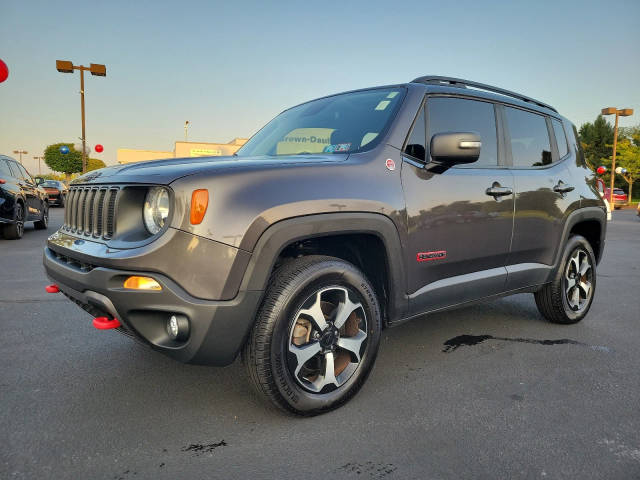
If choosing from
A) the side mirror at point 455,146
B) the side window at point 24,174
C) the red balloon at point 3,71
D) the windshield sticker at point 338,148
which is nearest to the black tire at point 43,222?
the side window at point 24,174

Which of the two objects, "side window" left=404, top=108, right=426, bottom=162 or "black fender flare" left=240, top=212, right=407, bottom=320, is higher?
"side window" left=404, top=108, right=426, bottom=162

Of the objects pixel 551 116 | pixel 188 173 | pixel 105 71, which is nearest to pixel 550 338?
pixel 551 116

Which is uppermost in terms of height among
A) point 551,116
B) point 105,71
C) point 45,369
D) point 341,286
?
point 105,71

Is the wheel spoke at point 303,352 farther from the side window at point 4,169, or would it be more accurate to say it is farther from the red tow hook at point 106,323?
the side window at point 4,169

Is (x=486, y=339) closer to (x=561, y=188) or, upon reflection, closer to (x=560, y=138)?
(x=561, y=188)

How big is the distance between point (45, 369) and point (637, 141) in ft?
190

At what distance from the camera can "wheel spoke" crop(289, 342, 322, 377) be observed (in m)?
2.41

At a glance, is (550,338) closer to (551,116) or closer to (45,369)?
(551,116)

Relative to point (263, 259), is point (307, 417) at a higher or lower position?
lower

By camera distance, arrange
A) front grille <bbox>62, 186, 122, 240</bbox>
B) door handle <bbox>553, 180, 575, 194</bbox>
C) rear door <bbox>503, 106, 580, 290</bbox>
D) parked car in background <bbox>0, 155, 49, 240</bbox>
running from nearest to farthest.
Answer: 1. front grille <bbox>62, 186, 122, 240</bbox>
2. rear door <bbox>503, 106, 580, 290</bbox>
3. door handle <bbox>553, 180, 575, 194</bbox>
4. parked car in background <bbox>0, 155, 49, 240</bbox>

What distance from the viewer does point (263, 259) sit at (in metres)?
2.22

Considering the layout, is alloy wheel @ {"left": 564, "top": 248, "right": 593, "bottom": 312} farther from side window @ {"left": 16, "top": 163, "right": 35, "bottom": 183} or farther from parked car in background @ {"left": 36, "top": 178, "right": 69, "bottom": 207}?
parked car in background @ {"left": 36, "top": 178, "right": 69, "bottom": 207}

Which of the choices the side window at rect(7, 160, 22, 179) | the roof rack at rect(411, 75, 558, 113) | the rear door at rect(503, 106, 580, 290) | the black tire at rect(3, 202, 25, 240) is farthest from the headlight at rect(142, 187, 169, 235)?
the side window at rect(7, 160, 22, 179)

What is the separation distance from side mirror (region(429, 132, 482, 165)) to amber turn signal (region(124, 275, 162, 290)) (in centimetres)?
166
